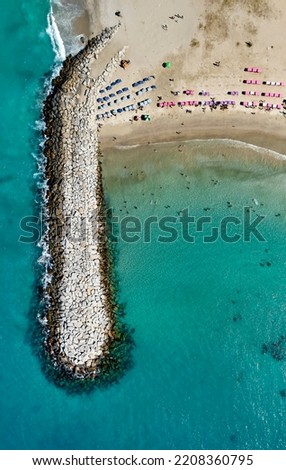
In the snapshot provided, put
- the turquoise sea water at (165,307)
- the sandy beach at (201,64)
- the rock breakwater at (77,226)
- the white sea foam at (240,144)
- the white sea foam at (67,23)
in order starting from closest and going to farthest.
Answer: the turquoise sea water at (165,307), the rock breakwater at (77,226), the sandy beach at (201,64), the white sea foam at (240,144), the white sea foam at (67,23)

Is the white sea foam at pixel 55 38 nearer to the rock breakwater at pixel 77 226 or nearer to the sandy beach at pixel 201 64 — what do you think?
the rock breakwater at pixel 77 226

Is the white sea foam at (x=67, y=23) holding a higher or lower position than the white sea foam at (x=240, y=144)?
higher

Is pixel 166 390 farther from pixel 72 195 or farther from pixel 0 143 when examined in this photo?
pixel 0 143

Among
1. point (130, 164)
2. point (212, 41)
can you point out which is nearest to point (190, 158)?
point (130, 164)

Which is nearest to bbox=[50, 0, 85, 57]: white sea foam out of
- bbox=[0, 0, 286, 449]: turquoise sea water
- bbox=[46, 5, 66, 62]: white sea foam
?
bbox=[46, 5, 66, 62]: white sea foam

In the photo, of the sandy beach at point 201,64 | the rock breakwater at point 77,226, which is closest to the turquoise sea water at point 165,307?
the rock breakwater at point 77,226

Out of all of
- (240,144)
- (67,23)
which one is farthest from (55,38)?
(240,144)

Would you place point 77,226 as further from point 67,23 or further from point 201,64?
point 67,23
